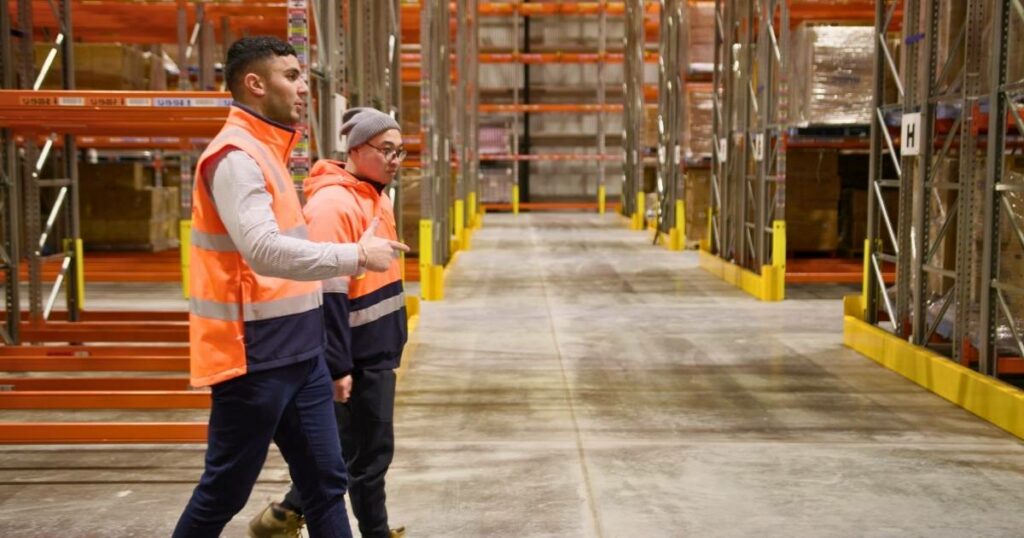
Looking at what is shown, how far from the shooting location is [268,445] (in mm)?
2965

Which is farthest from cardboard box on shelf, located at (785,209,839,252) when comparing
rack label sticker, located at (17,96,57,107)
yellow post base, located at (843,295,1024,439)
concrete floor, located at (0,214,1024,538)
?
rack label sticker, located at (17,96,57,107)

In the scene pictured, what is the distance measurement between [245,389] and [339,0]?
452 centimetres

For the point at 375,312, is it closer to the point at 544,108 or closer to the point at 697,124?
the point at 697,124

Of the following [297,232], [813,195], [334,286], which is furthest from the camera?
[813,195]

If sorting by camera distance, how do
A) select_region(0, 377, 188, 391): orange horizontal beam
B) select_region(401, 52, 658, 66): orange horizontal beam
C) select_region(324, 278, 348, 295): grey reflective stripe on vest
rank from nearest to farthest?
select_region(324, 278, 348, 295): grey reflective stripe on vest
select_region(0, 377, 188, 391): orange horizontal beam
select_region(401, 52, 658, 66): orange horizontal beam

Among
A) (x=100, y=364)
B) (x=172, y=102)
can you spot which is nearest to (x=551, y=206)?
(x=100, y=364)

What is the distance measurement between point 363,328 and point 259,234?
952mm

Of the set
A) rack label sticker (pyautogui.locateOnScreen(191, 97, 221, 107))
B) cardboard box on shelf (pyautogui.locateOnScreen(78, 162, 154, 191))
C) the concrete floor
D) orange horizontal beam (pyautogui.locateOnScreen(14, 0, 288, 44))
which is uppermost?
orange horizontal beam (pyautogui.locateOnScreen(14, 0, 288, 44))

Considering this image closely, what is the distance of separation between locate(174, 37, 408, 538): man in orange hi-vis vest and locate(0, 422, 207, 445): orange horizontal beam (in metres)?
2.68

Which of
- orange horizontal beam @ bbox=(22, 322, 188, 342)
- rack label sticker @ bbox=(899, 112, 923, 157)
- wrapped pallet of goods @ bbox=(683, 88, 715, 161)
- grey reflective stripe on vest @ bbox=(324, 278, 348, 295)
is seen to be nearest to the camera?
grey reflective stripe on vest @ bbox=(324, 278, 348, 295)

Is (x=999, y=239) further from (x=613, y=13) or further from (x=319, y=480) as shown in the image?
(x=613, y=13)

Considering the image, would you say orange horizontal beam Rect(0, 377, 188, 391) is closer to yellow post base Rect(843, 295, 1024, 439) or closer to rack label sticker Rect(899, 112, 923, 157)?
yellow post base Rect(843, 295, 1024, 439)

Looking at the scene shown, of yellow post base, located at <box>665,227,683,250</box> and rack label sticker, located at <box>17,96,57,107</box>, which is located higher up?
rack label sticker, located at <box>17,96,57,107</box>

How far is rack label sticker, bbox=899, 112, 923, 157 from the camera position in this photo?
7707mm
